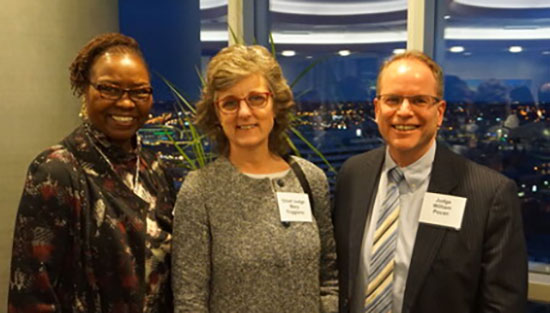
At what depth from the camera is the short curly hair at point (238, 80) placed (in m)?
1.91

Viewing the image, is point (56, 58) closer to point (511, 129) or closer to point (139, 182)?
point (139, 182)

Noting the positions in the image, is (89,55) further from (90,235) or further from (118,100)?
(90,235)

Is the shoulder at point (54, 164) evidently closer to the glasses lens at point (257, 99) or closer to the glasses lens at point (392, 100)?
the glasses lens at point (257, 99)

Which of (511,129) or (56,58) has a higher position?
(56,58)

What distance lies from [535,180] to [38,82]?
9.72 feet

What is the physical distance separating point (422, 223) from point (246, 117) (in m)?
0.71

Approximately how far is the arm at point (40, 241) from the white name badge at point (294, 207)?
2.36 ft

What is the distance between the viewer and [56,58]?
312 cm

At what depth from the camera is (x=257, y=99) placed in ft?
6.32

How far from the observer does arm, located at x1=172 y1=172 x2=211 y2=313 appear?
1825 millimetres

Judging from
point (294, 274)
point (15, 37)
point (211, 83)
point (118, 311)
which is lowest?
point (118, 311)

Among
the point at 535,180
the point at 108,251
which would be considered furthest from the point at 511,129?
the point at 108,251

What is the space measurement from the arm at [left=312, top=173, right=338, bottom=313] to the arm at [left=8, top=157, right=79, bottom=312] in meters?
0.88

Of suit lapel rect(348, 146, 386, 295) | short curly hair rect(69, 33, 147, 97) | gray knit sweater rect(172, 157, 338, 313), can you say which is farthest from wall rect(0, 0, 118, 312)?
suit lapel rect(348, 146, 386, 295)
